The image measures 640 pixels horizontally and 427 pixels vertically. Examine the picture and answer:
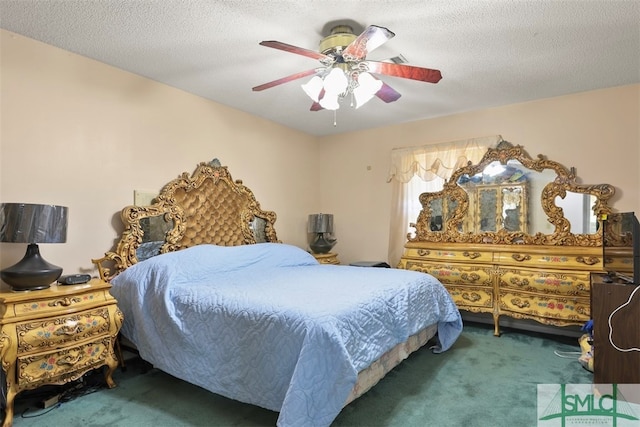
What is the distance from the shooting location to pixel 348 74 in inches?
94.5

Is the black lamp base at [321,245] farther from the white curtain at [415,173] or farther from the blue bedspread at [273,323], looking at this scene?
the blue bedspread at [273,323]

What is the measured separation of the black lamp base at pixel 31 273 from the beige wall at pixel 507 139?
3.46 meters

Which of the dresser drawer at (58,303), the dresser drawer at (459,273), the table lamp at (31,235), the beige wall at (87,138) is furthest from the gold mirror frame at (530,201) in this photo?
the table lamp at (31,235)

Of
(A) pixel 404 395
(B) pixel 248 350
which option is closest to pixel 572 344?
(A) pixel 404 395

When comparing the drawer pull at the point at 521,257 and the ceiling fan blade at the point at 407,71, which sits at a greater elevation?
the ceiling fan blade at the point at 407,71

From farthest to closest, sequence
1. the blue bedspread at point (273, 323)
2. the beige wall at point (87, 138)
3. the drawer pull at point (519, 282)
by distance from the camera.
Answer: the drawer pull at point (519, 282) → the beige wall at point (87, 138) → the blue bedspread at point (273, 323)

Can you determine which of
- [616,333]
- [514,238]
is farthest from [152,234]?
[514,238]

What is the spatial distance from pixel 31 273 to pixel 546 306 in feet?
13.3

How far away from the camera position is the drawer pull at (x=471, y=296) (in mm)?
3661

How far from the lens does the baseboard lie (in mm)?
3453

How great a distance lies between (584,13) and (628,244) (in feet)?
4.97

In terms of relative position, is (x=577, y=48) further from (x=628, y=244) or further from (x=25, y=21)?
(x=25, y=21)

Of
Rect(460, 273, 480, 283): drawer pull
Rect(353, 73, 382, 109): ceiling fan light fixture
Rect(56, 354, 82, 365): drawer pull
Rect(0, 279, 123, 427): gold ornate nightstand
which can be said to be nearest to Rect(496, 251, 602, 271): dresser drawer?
Rect(460, 273, 480, 283): drawer pull

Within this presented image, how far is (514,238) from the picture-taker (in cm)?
371
